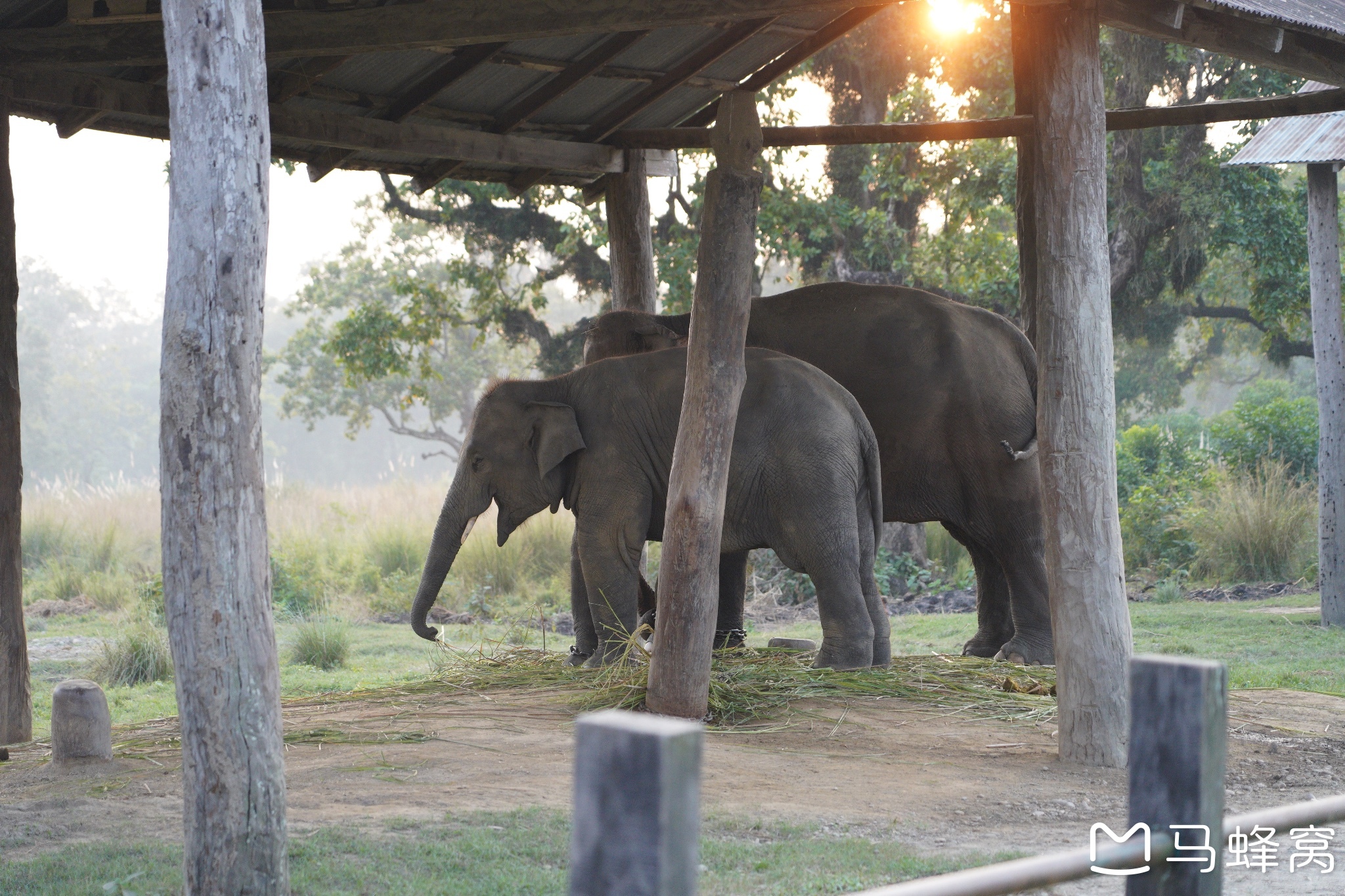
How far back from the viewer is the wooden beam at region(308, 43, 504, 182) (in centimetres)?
728

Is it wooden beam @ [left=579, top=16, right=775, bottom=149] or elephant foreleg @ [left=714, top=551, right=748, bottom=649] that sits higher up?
wooden beam @ [left=579, top=16, right=775, bottom=149]

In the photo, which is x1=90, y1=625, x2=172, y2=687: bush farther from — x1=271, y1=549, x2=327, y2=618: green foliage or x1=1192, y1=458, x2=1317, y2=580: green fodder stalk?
x1=1192, y1=458, x2=1317, y2=580: green fodder stalk

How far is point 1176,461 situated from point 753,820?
1479 centimetres

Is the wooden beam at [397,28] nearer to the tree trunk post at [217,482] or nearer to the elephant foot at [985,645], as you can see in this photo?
the tree trunk post at [217,482]

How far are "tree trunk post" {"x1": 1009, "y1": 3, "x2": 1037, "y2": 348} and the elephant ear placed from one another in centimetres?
251

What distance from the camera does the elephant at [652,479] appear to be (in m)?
7.00

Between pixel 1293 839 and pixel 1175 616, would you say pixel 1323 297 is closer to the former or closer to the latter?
pixel 1175 616

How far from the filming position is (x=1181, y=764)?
2139 mm

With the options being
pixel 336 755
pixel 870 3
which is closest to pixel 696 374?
pixel 870 3

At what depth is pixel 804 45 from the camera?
8.07 metres

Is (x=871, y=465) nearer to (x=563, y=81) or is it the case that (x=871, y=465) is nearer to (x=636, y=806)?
(x=563, y=81)

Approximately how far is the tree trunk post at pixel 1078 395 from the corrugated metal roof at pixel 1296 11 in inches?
21.1

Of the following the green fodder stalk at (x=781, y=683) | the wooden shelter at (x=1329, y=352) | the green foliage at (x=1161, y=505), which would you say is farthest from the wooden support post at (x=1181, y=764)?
the green foliage at (x=1161, y=505)

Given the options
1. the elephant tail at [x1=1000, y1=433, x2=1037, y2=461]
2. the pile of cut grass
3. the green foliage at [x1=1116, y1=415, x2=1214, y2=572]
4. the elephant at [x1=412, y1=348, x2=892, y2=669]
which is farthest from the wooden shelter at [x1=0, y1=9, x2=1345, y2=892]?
the green foliage at [x1=1116, y1=415, x2=1214, y2=572]
